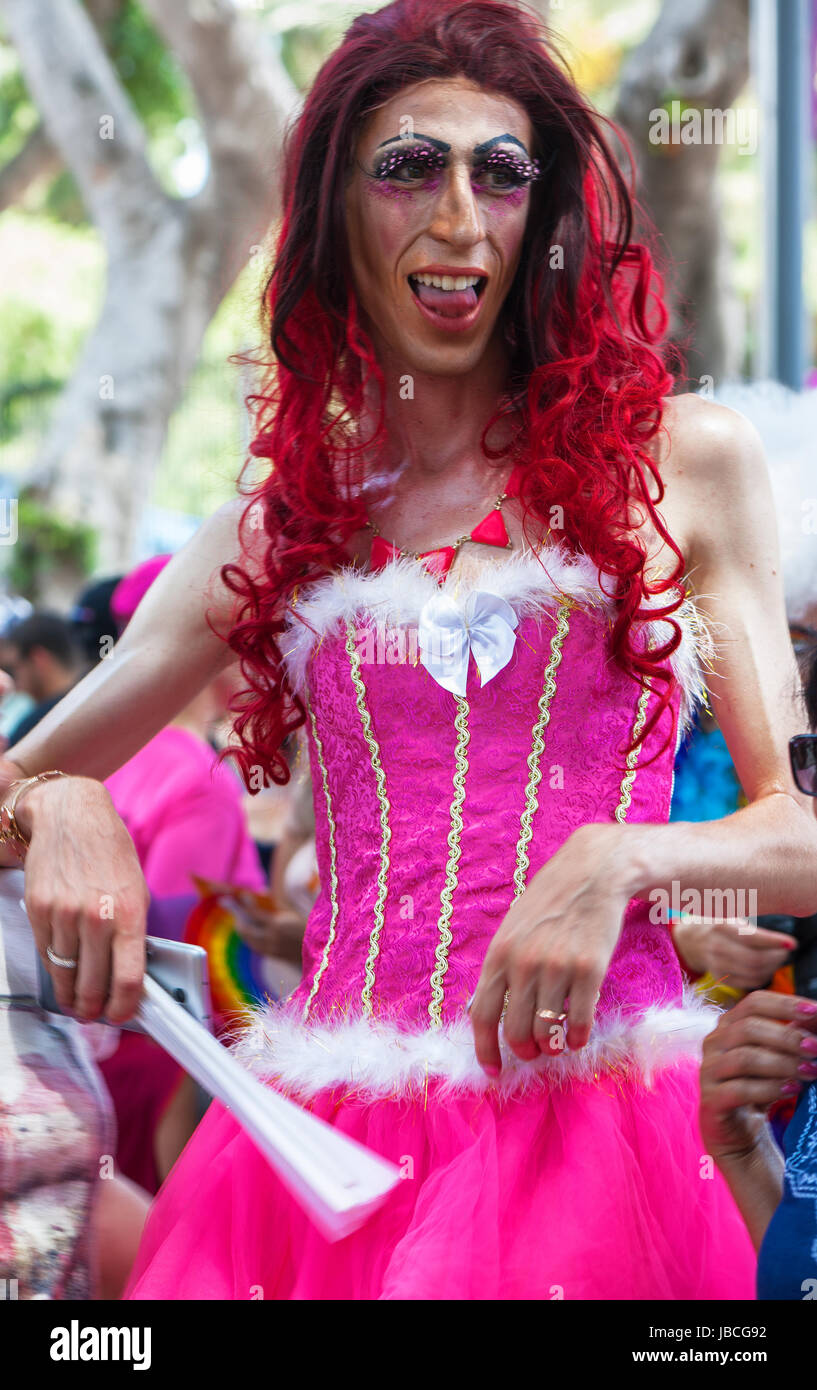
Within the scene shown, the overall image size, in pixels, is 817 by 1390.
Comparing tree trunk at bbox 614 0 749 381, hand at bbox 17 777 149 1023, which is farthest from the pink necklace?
tree trunk at bbox 614 0 749 381

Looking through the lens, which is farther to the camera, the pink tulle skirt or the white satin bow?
the white satin bow

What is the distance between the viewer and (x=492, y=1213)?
156cm

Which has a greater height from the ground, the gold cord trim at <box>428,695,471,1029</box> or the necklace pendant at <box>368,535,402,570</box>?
the necklace pendant at <box>368,535,402,570</box>

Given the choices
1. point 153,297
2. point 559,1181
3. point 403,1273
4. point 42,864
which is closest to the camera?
point 403,1273

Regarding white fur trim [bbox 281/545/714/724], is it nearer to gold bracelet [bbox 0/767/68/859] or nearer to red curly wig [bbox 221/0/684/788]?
red curly wig [bbox 221/0/684/788]

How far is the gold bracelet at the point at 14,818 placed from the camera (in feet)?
6.20

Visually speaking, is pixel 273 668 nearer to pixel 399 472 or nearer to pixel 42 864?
pixel 399 472

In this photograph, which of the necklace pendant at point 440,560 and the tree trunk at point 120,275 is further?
the tree trunk at point 120,275

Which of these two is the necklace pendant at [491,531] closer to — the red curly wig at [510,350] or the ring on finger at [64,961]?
the red curly wig at [510,350]

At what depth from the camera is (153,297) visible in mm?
10844

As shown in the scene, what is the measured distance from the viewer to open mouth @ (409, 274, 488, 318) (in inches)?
74.4

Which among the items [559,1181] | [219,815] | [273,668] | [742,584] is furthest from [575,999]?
[219,815]

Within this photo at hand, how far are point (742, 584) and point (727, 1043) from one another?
1.77 ft

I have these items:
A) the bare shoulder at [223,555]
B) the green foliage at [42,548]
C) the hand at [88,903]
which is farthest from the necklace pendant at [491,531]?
the green foliage at [42,548]
